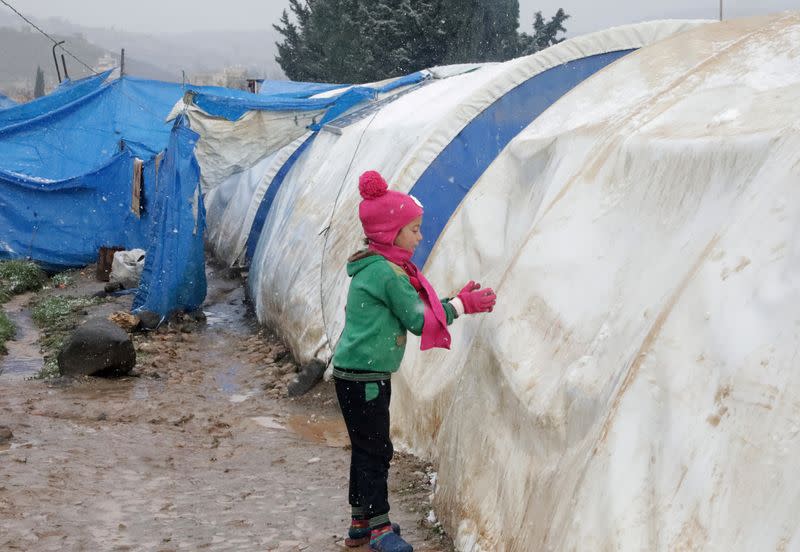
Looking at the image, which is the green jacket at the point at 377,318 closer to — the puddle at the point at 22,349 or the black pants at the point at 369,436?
the black pants at the point at 369,436

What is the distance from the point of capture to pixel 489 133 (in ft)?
21.4

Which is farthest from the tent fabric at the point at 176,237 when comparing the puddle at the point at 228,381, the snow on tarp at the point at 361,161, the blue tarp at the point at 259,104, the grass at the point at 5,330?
the puddle at the point at 228,381

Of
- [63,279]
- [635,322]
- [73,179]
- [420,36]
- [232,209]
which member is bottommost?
[63,279]

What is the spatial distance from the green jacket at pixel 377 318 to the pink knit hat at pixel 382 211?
0.10 metres

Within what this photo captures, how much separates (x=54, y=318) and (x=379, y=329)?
760 cm

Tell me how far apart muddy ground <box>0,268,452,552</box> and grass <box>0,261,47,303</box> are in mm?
3582

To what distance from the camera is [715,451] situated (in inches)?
83.0

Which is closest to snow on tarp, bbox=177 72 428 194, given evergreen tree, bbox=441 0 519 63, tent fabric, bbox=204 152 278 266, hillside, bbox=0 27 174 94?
tent fabric, bbox=204 152 278 266

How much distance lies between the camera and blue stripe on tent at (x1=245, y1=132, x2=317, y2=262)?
10.6m

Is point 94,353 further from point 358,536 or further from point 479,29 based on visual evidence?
point 479,29

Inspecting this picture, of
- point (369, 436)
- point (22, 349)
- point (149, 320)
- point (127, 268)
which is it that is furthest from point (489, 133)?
point (127, 268)

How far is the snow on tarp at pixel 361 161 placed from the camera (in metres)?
6.47

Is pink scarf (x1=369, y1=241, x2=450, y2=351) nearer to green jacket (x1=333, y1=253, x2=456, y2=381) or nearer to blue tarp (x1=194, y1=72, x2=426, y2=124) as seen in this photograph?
green jacket (x1=333, y1=253, x2=456, y2=381)

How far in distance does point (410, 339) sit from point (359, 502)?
59.3 inches
